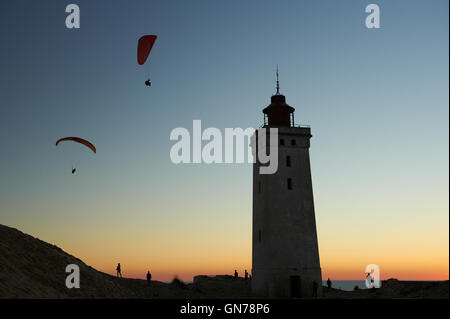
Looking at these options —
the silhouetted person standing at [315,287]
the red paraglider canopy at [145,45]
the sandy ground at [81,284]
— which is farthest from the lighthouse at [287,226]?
the red paraglider canopy at [145,45]

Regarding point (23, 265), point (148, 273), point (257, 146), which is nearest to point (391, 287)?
point (257, 146)

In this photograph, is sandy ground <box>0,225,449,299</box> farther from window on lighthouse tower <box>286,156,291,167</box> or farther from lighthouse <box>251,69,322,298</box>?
window on lighthouse tower <box>286,156,291,167</box>

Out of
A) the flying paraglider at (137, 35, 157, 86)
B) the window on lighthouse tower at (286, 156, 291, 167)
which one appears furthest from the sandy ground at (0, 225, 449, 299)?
the flying paraglider at (137, 35, 157, 86)

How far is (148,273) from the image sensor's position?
127ft

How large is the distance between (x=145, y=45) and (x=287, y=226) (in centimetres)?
1875

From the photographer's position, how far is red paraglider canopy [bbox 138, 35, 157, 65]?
29.7 m

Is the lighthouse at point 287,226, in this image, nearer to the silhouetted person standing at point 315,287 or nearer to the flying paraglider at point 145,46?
the silhouetted person standing at point 315,287

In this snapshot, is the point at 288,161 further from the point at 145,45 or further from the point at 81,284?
the point at 81,284

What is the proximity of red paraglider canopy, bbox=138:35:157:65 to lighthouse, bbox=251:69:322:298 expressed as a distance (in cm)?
1415

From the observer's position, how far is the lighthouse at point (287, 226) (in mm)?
37281

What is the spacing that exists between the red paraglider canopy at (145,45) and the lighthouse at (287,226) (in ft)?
46.4

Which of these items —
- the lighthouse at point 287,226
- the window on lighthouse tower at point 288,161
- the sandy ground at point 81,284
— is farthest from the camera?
the window on lighthouse tower at point 288,161
